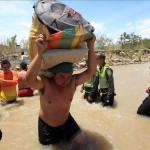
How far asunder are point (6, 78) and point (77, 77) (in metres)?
3.22

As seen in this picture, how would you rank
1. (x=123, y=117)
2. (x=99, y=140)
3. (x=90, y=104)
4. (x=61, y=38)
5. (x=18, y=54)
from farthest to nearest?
(x=18, y=54) < (x=90, y=104) < (x=123, y=117) < (x=99, y=140) < (x=61, y=38)

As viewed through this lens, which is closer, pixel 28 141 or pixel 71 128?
pixel 71 128

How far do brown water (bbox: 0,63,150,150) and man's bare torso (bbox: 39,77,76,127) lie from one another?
48 cm

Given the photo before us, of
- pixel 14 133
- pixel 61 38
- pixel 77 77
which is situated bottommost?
pixel 14 133

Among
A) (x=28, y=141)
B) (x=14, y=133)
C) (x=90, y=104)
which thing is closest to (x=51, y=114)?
(x=28, y=141)

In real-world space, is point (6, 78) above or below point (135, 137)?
above

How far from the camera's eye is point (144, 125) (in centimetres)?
512

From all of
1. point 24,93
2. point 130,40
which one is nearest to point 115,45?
point 130,40

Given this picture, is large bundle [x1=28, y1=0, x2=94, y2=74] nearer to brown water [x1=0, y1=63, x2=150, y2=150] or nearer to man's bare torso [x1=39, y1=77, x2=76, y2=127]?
man's bare torso [x1=39, y1=77, x2=76, y2=127]

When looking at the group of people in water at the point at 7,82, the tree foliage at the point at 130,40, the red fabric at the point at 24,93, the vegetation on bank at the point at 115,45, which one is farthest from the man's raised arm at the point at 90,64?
the tree foliage at the point at 130,40

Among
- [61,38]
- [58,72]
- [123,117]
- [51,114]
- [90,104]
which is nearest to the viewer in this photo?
[61,38]

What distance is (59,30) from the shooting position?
3.13 metres

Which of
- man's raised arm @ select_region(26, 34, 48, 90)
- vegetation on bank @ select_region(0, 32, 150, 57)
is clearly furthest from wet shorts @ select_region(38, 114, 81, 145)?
vegetation on bank @ select_region(0, 32, 150, 57)

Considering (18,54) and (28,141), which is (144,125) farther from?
(18,54)
